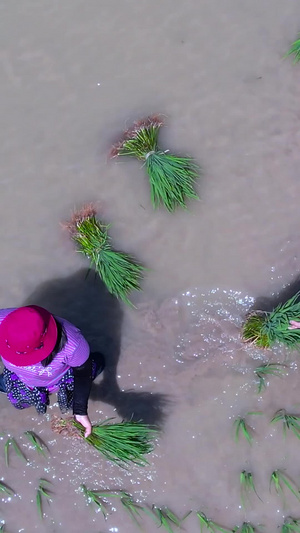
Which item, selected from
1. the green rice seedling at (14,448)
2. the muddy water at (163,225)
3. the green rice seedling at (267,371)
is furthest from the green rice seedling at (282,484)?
the green rice seedling at (14,448)

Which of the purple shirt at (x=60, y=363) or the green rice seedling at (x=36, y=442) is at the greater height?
the purple shirt at (x=60, y=363)

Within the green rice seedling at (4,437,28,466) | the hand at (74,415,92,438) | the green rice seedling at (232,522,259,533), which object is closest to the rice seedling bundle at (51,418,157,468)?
the hand at (74,415,92,438)

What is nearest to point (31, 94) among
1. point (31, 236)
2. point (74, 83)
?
point (74, 83)

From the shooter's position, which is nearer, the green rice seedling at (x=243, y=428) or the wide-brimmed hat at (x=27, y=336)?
the wide-brimmed hat at (x=27, y=336)

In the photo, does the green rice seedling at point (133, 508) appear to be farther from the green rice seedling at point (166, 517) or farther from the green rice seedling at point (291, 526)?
the green rice seedling at point (291, 526)

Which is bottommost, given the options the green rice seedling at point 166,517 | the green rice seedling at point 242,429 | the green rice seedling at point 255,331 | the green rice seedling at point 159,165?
the green rice seedling at point 166,517

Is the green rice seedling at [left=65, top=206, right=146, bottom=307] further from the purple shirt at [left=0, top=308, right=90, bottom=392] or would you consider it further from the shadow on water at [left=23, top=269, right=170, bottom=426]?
the purple shirt at [left=0, top=308, right=90, bottom=392]
